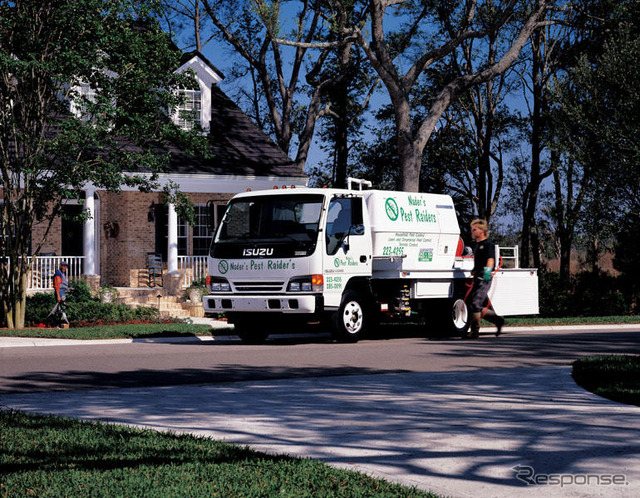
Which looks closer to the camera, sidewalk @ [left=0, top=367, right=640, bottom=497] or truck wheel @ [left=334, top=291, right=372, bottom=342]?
sidewalk @ [left=0, top=367, right=640, bottom=497]

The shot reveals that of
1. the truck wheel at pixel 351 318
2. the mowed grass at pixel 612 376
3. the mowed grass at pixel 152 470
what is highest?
the truck wheel at pixel 351 318

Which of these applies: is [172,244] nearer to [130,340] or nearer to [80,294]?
[80,294]

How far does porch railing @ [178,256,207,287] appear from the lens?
1166 inches

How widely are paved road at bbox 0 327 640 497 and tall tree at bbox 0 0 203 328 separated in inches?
371

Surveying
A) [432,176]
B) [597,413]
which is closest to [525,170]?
[432,176]

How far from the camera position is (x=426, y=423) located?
8.12 meters

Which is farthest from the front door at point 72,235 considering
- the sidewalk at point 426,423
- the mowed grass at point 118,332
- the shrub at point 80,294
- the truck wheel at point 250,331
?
the sidewalk at point 426,423

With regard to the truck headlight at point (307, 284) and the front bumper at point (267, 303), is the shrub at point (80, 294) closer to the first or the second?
the front bumper at point (267, 303)

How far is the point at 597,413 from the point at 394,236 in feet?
36.2

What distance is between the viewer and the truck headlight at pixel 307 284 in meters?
17.5

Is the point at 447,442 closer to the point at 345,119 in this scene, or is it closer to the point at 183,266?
the point at 183,266

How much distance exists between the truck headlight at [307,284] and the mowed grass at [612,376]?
19.4ft

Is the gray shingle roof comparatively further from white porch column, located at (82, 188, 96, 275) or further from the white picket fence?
the white picket fence

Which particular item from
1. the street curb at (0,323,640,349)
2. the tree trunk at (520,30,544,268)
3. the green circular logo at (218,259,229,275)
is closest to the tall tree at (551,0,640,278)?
the tree trunk at (520,30,544,268)
